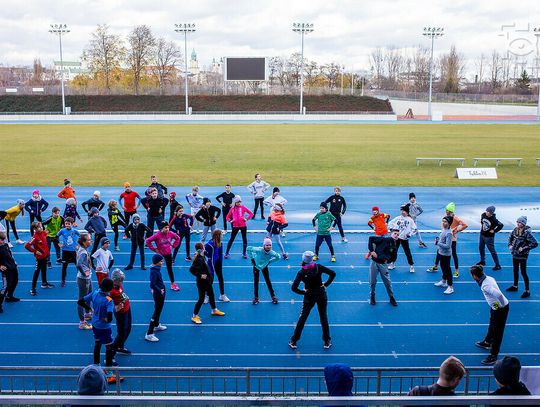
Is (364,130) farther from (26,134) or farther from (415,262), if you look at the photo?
(415,262)

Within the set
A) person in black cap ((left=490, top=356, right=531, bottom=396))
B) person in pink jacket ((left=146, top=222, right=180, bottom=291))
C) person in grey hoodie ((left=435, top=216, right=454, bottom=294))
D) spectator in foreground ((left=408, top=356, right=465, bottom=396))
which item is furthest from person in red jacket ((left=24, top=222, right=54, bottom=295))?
person in black cap ((left=490, top=356, right=531, bottom=396))

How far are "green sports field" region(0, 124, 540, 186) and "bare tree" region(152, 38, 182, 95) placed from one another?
56761 mm

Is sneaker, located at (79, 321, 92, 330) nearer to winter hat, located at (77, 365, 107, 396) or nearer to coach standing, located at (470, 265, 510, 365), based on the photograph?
winter hat, located at (77, 365, 107, 396)

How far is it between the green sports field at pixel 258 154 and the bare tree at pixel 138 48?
2078 inches

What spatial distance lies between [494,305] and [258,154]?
2836 cm

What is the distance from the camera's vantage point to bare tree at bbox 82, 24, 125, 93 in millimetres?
103750

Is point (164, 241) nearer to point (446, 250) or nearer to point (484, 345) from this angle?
point (446, 250)

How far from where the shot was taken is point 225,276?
12734 mm

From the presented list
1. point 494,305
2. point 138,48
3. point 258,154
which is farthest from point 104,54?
point 494,305

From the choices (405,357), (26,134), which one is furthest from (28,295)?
(26,134)

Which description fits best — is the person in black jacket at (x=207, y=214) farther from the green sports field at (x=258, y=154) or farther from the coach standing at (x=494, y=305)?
the green sports field at (x=258, y=154)

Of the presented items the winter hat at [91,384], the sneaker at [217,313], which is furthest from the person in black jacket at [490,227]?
the winter hat at [91,384]

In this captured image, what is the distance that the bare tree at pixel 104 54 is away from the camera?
340 ft

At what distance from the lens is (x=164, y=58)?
10950 cm
